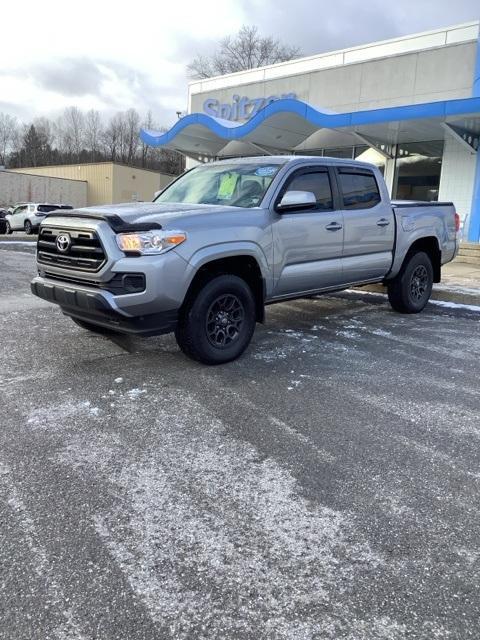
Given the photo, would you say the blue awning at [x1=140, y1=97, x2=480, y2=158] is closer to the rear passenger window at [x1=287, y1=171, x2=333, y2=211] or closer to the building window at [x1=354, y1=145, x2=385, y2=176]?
the building window at [x1=354, y1=145, x2=385, y2=176]

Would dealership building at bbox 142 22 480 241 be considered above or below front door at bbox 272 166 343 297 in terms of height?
above

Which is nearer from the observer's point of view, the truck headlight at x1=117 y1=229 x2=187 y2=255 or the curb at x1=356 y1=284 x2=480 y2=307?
the truck headlight at x1=117 y1=229 x2=187 y2=255

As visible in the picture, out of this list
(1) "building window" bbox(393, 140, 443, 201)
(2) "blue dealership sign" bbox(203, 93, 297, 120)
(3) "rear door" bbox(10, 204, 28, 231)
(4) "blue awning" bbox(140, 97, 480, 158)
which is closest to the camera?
(4) "blue awning" bbox(140, 97, 480, 158)

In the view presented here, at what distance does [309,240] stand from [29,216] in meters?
26.7

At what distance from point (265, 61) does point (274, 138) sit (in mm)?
40795

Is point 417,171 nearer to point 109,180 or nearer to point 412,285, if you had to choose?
point 412,285

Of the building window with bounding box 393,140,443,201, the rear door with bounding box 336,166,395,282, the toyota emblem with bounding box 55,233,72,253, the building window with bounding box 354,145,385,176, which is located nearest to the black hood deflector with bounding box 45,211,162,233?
the toyota emblem with bounding box 55,233,72,253

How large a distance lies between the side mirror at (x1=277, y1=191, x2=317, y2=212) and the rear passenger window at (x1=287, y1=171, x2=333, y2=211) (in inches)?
13.7

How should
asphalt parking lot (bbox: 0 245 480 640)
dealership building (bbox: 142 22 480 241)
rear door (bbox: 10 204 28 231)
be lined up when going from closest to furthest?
asphalt parking lot (bbox: 0 245 480 640)
dealership building (bbox: 142 22 480 241)
rear door (bbox: 10 204 28 231)

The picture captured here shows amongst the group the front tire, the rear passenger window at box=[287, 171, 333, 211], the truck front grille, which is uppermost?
the rear passenger window at box=[287, 171, 333, 211]

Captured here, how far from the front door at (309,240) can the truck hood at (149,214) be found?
2.03ft

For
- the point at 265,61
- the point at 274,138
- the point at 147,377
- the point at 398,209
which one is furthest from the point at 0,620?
the point at 265,61

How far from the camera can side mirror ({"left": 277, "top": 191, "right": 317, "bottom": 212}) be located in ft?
17.4

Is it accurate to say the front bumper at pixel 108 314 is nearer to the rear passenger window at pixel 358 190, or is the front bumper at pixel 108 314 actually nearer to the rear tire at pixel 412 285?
the rear passenger window at pixel 358 190
